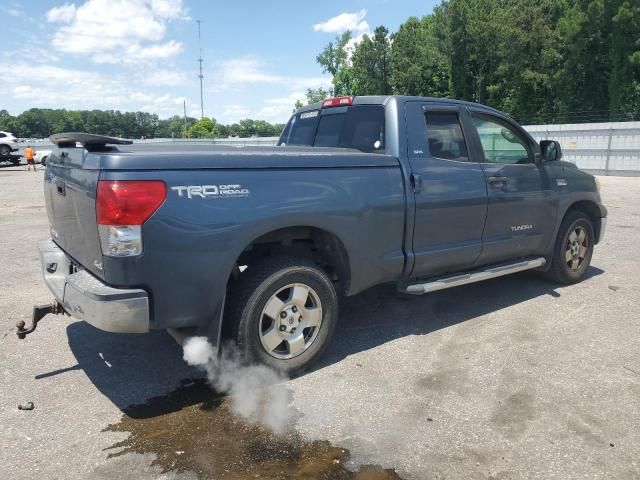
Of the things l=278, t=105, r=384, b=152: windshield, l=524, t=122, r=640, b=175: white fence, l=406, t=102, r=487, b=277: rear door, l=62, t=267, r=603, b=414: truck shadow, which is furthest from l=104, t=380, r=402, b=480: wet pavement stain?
l=524, t=122, r=640, b=175: white fence

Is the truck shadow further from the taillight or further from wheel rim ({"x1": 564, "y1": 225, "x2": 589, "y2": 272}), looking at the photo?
the taillight

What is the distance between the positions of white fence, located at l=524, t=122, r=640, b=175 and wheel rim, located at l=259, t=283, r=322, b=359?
20.0m

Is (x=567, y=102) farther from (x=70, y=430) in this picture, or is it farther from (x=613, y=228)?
(x=70, y=430)

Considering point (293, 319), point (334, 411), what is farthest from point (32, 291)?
point (334, 411)

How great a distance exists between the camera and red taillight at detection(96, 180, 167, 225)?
2.86 m

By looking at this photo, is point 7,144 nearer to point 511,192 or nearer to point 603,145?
point 603,145

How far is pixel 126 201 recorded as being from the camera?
287 centimetres

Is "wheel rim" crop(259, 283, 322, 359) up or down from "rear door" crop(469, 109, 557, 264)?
down

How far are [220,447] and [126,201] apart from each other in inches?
57.7

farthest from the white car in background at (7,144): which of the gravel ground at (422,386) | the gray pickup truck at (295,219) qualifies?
the gray pickup truck at (295,219)

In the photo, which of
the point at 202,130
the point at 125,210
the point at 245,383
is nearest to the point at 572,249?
the point at 245,383

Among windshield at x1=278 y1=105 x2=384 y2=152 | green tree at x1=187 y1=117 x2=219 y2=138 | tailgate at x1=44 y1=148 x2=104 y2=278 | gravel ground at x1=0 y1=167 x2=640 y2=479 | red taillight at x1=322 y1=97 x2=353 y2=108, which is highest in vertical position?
green tree at x1=187 y1=117 x2=219 y2=138

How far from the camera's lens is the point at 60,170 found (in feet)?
11.8

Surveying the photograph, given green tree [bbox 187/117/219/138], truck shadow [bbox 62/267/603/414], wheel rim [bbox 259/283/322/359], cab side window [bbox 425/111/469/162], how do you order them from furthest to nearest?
green tree [bbox 187/117/219/138] → cab side window [bbox 425/111/469/162] → truck shadow [bbox 62/267/603/414] → wheel rim [bbox 259/283/322/359]
